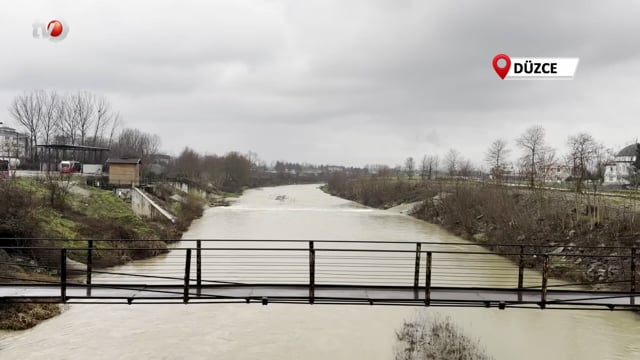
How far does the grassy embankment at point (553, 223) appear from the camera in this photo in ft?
64.8

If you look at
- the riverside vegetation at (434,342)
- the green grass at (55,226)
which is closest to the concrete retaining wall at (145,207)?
the green grass at (55,226)

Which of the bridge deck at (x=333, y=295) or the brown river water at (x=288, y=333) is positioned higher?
the bridge deck at (x=333, y=295)

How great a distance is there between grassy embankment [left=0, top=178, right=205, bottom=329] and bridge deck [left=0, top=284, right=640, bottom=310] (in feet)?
9.68

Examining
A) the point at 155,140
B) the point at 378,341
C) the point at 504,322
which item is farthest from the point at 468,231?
the point at 155,140

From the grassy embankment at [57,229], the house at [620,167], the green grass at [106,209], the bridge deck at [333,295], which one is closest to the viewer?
the bridge deck at [333,295]

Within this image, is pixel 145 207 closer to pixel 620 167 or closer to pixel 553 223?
pixel 553 223

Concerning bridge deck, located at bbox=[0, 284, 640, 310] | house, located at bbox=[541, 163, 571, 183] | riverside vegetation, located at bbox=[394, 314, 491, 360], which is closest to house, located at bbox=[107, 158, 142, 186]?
riverside vegetation, located at bbox=[394, 314, 491, 360]

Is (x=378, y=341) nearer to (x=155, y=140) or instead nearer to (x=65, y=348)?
Result: (x=65, y=348)

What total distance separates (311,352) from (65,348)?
580cm

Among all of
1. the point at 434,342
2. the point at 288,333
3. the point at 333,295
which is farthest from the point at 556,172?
the point at 333,295

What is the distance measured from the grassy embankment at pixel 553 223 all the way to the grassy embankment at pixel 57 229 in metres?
12.5

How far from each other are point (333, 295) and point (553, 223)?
21478 mm

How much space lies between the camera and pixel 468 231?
33250 millimetres

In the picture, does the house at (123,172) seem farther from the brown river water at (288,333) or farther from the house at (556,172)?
the house at (556,172)
